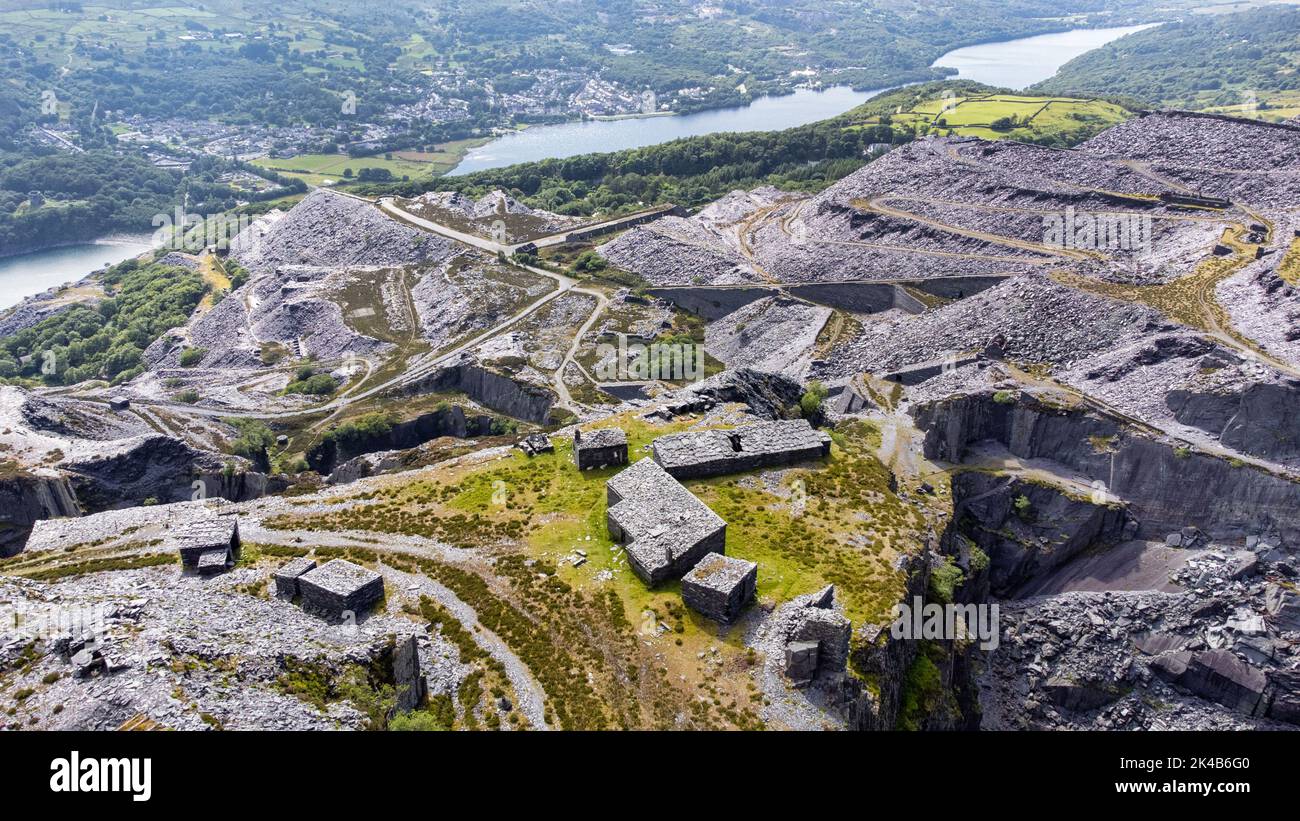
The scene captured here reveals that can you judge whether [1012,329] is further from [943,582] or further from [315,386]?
[315,386]

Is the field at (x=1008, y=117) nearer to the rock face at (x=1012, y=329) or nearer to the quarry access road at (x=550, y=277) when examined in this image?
the quarry access road at (x=550, y=277)

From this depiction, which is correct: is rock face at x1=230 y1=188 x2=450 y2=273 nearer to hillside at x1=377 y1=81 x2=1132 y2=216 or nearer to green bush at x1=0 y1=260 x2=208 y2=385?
green bush at x1=0 y1=260 x2=208 y2=385

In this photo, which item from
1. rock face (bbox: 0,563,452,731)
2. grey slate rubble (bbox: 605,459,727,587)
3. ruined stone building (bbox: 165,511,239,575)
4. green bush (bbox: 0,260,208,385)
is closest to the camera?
rock face (bbox: 0,563,452,731)

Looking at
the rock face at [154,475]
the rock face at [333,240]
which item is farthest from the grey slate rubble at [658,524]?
the rock face at [333,240]

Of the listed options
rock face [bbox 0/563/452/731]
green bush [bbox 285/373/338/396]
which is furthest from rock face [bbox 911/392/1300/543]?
green bush [bbox 285/373/338/396]
